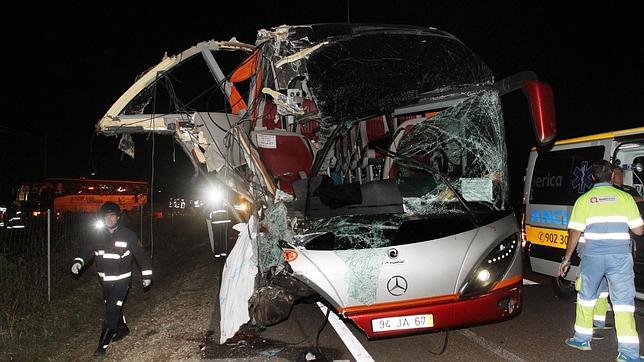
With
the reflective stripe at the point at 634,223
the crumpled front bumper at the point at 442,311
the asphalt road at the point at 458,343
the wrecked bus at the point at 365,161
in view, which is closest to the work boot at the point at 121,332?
the asphalt road at the point at 458,343

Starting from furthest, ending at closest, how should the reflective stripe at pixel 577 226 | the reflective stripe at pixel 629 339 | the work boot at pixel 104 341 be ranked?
the work boot at pixel 104 341 < the reflective stripe at pixel 577 226 < the reflective stripe at pixel 629 339

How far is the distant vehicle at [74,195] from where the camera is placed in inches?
862

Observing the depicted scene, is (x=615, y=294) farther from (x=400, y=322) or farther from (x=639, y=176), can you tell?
(x=639, y=176)

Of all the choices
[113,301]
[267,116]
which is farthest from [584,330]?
[113,301]

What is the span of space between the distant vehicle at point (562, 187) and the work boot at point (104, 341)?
17.4 ft

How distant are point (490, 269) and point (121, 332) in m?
4.15

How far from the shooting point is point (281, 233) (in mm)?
4277

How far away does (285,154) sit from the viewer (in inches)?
230

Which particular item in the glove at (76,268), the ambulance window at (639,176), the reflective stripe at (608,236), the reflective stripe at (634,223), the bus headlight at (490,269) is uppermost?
the ambulance window at (639,176)

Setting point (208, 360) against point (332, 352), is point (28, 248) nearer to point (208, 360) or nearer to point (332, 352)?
point (208, 360)

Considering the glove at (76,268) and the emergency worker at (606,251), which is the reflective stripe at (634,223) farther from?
the glove at (76,268)

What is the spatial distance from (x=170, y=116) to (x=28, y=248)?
5.04 meters

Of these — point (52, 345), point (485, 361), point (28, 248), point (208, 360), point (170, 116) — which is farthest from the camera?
point (28, 248)

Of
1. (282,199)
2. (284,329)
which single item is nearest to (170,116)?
(282,199)
